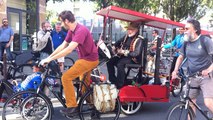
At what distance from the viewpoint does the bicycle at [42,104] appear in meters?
5.32

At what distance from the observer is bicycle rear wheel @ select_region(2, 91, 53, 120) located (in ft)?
17.4

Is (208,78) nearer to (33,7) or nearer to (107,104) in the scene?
(107,104)

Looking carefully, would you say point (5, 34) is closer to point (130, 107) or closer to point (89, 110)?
Answer: point (130, 107)

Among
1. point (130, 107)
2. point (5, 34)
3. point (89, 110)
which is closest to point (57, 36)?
point (130, 107)

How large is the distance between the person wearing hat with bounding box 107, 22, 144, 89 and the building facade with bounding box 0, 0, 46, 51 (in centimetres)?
955

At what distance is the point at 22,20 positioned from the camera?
57.3ft

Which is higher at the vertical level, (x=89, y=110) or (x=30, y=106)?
(x=30, y=106)

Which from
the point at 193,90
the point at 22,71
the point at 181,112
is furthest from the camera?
the point at 22,71

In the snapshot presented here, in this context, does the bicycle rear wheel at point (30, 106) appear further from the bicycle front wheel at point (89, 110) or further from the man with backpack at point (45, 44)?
the man with backpack at point (45, 44)

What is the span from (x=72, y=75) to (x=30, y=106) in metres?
0.82

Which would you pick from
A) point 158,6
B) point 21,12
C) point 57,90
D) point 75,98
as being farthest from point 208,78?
point 158,6

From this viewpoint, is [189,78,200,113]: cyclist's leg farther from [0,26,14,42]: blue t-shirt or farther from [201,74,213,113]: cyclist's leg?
[0,26,14,42]: blue t-shirt

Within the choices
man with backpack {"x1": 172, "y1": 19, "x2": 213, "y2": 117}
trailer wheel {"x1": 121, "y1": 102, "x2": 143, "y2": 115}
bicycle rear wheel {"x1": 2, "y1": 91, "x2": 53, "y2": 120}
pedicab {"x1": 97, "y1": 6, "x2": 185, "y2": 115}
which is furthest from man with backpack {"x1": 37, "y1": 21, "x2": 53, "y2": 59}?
man with backpack {"x1": 172, "y1": 19, "x2": 213, "y2": 117}

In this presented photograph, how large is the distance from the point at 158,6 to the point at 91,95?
742 inches
